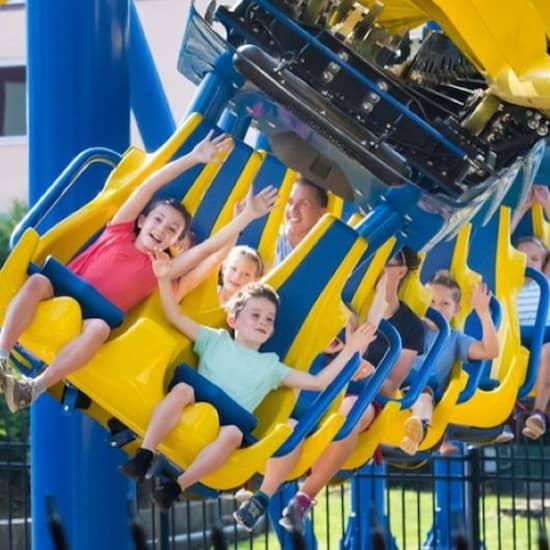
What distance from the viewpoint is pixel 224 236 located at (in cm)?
455

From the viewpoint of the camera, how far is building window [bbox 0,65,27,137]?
52.8 ft

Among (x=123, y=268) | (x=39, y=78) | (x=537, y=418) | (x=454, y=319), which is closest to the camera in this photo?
(x=123, y=268)

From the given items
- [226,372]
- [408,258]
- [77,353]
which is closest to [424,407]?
[408,258]

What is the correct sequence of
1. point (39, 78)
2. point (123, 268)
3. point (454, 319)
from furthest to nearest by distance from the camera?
point (454, 319)
point (39, 78)
point (123, 268)

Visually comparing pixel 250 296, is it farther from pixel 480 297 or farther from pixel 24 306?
pixel 480 297

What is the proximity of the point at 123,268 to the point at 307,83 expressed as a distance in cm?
71

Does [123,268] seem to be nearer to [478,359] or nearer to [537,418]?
[478,359]

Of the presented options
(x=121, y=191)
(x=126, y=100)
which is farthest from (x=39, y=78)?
(x=121, y=191)

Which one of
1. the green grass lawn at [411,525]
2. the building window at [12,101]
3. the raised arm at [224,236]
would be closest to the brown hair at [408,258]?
the raised arm at [224,236]

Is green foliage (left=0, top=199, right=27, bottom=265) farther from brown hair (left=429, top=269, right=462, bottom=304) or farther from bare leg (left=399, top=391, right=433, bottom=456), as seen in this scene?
bare leg (left=399, top=391, right=433, bottom=456)

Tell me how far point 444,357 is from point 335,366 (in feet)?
2.82

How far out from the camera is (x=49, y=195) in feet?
14.6

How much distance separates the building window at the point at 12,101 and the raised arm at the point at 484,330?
1102cm

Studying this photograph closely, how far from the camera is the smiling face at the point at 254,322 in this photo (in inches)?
175
